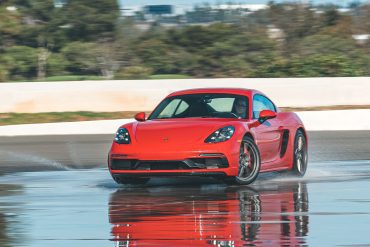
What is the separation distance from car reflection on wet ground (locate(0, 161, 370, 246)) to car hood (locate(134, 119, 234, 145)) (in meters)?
0.57

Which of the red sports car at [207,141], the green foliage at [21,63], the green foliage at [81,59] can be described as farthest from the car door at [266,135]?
the green foliage at [81,59]

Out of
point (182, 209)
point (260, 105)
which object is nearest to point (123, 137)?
point (260, 105)

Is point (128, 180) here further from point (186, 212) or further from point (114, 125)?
point (114, 125)

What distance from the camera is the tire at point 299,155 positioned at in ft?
50.9

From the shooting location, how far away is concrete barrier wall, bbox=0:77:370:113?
33.0 meters

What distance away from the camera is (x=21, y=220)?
1055cm

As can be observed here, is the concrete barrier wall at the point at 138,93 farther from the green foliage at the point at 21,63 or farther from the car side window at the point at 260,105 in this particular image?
the car side window at the point at 260,105

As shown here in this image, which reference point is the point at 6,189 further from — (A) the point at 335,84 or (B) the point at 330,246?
(A) the point at 335,84

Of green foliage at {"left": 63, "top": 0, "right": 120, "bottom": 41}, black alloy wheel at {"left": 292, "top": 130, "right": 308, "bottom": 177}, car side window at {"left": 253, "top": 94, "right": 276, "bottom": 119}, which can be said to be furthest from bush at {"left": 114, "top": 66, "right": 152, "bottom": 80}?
car side window at {"left": 253, "top": 94, "right": 276, "bottom": 119}

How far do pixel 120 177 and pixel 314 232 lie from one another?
5052mm

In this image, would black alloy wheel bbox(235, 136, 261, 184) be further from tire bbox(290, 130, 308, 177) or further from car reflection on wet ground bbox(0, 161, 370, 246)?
tire bbox(290, 130, 308, 177)

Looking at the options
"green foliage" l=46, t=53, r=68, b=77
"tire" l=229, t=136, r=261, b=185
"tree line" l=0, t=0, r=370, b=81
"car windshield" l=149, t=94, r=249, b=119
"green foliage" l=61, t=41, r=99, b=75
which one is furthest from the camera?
"green foliage" l=61, t=41, r=99, b=75

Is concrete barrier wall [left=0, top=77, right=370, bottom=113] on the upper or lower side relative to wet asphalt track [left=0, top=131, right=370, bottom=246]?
lower

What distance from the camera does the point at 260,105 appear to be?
15.1m
